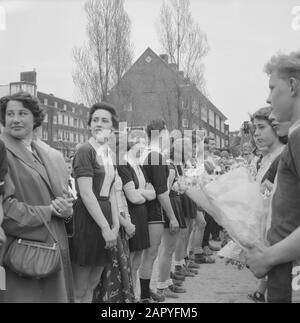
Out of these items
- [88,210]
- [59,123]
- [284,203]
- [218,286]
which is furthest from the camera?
[59,123]

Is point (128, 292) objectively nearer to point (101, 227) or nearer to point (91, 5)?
point (101, 227)

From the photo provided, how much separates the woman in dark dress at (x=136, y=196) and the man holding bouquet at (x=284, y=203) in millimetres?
2505

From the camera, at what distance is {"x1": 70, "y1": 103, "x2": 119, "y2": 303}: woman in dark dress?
354 cm

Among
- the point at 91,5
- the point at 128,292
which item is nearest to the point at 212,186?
the point at 128,292

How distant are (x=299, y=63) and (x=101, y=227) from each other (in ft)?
7.04

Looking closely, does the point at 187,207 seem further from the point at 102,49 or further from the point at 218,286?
the point at 102,49

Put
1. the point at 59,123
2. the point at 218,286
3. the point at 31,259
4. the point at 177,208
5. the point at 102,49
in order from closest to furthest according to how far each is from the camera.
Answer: the point at 31,259, the point at 177,208, the point at 218,286, the point at 102,49, the point at 59,123

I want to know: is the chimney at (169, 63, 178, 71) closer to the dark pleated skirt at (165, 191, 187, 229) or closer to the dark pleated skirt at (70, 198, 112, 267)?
the dark pleated skirt at (165, 191, 187, 229)

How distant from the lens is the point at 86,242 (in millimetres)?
3576

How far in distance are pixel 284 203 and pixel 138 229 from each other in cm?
274

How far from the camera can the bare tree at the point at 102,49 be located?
2488cm

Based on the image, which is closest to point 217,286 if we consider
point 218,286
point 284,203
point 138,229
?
point 218,286

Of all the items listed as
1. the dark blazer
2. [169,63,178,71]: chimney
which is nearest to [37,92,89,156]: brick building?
[169,63,178,71]: chimney

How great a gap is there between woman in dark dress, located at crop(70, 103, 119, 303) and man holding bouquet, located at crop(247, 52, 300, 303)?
1812 mm
